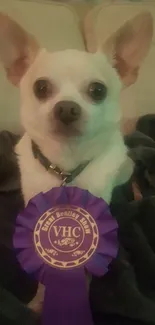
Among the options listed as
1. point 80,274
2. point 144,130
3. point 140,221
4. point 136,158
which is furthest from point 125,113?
point 80,274


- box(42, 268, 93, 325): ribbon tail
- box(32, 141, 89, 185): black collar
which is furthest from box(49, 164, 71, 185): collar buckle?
box(42, 268, 93, 325): ribbon tail

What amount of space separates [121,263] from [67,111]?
1.00ft

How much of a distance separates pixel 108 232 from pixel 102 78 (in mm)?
324

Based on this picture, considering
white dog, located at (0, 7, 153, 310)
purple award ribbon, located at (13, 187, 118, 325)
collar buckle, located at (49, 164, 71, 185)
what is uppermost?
white dog, located at (0, 7, 153, 310)

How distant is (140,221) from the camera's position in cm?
113

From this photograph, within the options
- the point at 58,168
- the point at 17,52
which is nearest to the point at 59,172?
the point at 58,168

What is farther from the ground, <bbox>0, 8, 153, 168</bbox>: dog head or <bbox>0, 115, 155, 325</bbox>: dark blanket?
<bbox>0, 8, 153, 168</bbox>: dog head

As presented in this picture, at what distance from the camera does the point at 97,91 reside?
102cm

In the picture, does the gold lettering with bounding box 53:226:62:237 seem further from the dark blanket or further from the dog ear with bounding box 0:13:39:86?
the dog ear with bounding box 0:13:39:86

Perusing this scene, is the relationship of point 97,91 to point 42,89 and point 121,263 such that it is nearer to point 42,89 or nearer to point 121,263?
point 42,89

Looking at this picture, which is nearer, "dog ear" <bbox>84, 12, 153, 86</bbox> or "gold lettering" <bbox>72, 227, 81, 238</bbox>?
"gold lettering" <bbox>72, 227, 81, 238</bbox>

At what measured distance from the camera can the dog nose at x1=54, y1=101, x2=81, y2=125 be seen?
3.09 feet

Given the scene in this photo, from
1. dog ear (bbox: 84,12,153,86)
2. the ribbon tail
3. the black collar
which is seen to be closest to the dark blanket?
the ribbon tail

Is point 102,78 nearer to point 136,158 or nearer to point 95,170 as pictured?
point 95,170
